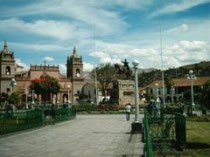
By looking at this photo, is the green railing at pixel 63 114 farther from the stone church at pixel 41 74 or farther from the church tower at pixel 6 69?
the church tower at pixel 6 69

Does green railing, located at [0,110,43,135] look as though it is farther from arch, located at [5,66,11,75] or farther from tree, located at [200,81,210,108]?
arch, located at [5,66,11,75]

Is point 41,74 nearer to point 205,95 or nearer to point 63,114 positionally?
point 63,114

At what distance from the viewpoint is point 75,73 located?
3967 inches

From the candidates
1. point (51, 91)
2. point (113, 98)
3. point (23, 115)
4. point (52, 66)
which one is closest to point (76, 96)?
point (52, 66)

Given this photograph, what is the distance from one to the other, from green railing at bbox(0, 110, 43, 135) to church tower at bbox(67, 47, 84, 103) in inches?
2991

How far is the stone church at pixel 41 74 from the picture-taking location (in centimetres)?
8912

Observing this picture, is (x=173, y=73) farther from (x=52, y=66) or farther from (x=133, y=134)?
(x=133, y=134)

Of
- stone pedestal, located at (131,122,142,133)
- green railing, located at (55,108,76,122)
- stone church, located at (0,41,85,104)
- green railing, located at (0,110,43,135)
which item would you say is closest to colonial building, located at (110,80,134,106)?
green railing, located at (55,108,76,122)

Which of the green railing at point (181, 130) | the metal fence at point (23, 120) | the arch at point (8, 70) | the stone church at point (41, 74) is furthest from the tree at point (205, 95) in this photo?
the arch at point (8, 70)

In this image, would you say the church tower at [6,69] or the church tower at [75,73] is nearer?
the church tower at [6,69]

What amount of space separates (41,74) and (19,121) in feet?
→ 260

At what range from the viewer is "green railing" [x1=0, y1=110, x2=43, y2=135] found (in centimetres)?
1705

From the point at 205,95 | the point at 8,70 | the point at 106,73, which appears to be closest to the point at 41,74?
the point at 8,70

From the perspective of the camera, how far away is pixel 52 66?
9994cm
